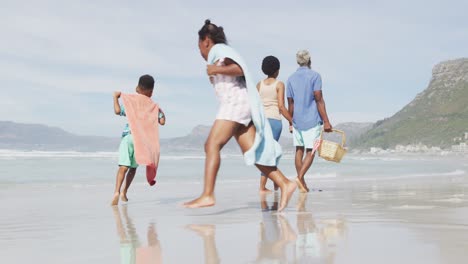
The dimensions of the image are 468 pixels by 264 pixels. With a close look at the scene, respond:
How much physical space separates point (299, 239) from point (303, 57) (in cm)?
440

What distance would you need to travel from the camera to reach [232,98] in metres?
4.52

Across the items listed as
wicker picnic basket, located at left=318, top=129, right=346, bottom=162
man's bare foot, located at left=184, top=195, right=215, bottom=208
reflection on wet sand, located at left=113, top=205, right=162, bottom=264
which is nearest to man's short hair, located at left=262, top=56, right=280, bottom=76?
wicker picnic basket, located at left=318, top=129, right=346, bottom=162

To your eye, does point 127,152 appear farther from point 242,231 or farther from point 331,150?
point 242,231

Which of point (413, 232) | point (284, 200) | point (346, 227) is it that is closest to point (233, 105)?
point (284, 200)

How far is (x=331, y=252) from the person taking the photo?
9.20 ft

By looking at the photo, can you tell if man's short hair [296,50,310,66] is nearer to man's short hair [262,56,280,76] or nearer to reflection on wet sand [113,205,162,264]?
man's short hair [262,56,280,76]

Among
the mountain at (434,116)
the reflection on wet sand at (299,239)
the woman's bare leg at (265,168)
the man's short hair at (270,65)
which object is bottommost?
the reflection on wet sand at (299,239)

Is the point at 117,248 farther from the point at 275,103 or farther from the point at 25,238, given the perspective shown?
the point at 275,103

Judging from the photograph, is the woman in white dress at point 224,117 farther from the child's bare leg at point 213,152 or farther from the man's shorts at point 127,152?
the man's shorts at point 127,152

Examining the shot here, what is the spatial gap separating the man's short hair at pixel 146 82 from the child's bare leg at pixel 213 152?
6.26 feet

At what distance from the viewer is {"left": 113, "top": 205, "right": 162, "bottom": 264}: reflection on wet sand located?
2.79 m

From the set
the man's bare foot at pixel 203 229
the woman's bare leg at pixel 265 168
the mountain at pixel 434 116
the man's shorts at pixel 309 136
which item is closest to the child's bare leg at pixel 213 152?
the woman's bare leg at pixel 265 168

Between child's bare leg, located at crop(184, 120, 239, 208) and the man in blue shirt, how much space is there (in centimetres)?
280

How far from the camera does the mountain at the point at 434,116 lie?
121 m
